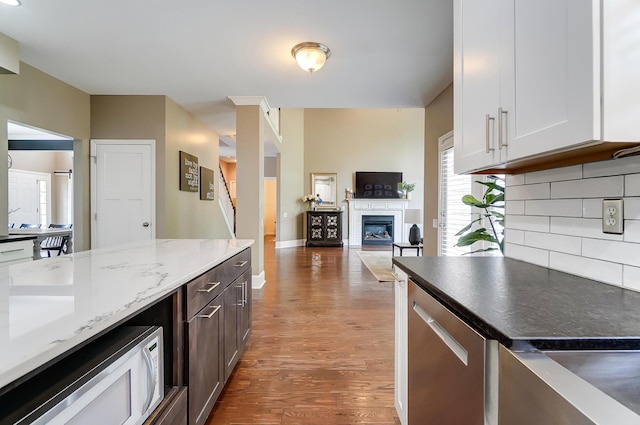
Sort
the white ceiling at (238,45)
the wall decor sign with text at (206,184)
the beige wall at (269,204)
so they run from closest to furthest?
1. the white ceiling at (238,45)
2. the wall decor sign with text at (206,184)
3. the beige wall at (269,204)

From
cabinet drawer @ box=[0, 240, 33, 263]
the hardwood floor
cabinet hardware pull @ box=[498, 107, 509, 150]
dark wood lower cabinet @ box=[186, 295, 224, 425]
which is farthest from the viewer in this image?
cabinet drawer @ box=[0, 240, 33, 263]

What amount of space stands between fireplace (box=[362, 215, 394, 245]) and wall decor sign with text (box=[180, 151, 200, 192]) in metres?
4.93

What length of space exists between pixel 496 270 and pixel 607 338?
0.65 m

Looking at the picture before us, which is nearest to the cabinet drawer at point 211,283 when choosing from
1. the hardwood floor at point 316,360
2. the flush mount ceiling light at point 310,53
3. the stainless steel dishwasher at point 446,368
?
the hardwood floor at point 316,360

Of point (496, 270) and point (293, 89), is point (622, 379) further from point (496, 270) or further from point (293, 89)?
point (293, 89)

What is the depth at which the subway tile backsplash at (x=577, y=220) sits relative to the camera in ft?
3.01

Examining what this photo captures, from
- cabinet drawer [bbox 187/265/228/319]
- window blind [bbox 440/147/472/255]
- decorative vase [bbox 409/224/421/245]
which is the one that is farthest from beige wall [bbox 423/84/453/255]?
cabinet drawer [bbox 187/265/228/319]

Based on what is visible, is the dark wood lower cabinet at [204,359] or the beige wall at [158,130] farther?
the beige wall at [158,130]

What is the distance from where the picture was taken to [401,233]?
8.46 metres

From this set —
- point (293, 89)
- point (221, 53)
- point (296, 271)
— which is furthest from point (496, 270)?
point (296, 271)

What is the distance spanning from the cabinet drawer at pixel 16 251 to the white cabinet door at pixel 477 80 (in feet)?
12.0

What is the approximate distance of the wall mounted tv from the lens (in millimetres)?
8492

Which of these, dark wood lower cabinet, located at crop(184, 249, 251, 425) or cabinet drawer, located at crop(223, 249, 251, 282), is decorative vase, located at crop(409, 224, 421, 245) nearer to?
cabinet drawer, located at crop(223, 249, 251, 282)

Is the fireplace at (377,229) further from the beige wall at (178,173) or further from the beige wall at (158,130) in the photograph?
the beige wall at (158,130)
